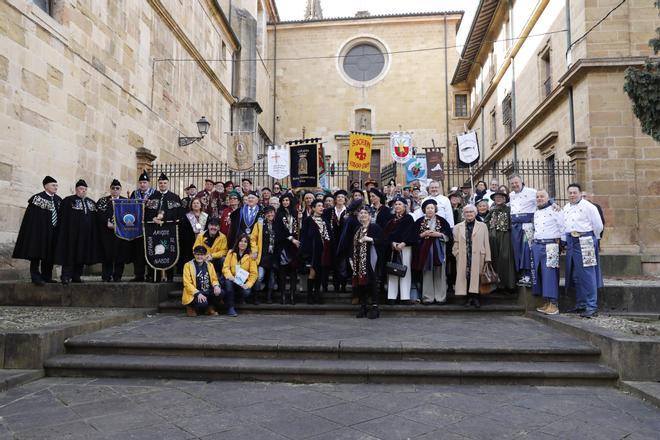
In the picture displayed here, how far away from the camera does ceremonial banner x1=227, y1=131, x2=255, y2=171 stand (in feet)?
53.7

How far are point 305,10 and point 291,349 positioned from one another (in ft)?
174

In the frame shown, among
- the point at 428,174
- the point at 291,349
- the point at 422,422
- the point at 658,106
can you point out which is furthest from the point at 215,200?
the point at 658,106

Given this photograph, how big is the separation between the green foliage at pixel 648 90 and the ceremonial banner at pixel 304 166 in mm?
7283

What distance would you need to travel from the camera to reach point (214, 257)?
778 centimetres

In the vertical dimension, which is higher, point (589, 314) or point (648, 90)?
point (648, 90)

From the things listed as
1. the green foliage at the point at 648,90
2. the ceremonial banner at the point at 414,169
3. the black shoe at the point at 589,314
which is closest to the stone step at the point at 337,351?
the black shoe at the point at 589,314

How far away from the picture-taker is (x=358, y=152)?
12945 millimetres

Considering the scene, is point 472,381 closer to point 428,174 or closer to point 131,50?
point 428,174

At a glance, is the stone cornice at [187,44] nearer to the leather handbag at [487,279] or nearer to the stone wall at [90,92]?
the stone wall at [90,92]

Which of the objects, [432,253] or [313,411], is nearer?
[313,411]

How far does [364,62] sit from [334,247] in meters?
25.9

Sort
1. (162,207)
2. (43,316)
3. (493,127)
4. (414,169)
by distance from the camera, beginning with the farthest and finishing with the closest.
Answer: (493,127)
(414,169)
(162,207)
(43,316)

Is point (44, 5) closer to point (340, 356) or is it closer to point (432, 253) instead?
point (432, 253)

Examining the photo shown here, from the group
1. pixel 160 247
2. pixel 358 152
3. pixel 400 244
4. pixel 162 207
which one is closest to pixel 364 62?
pixel 358 152
